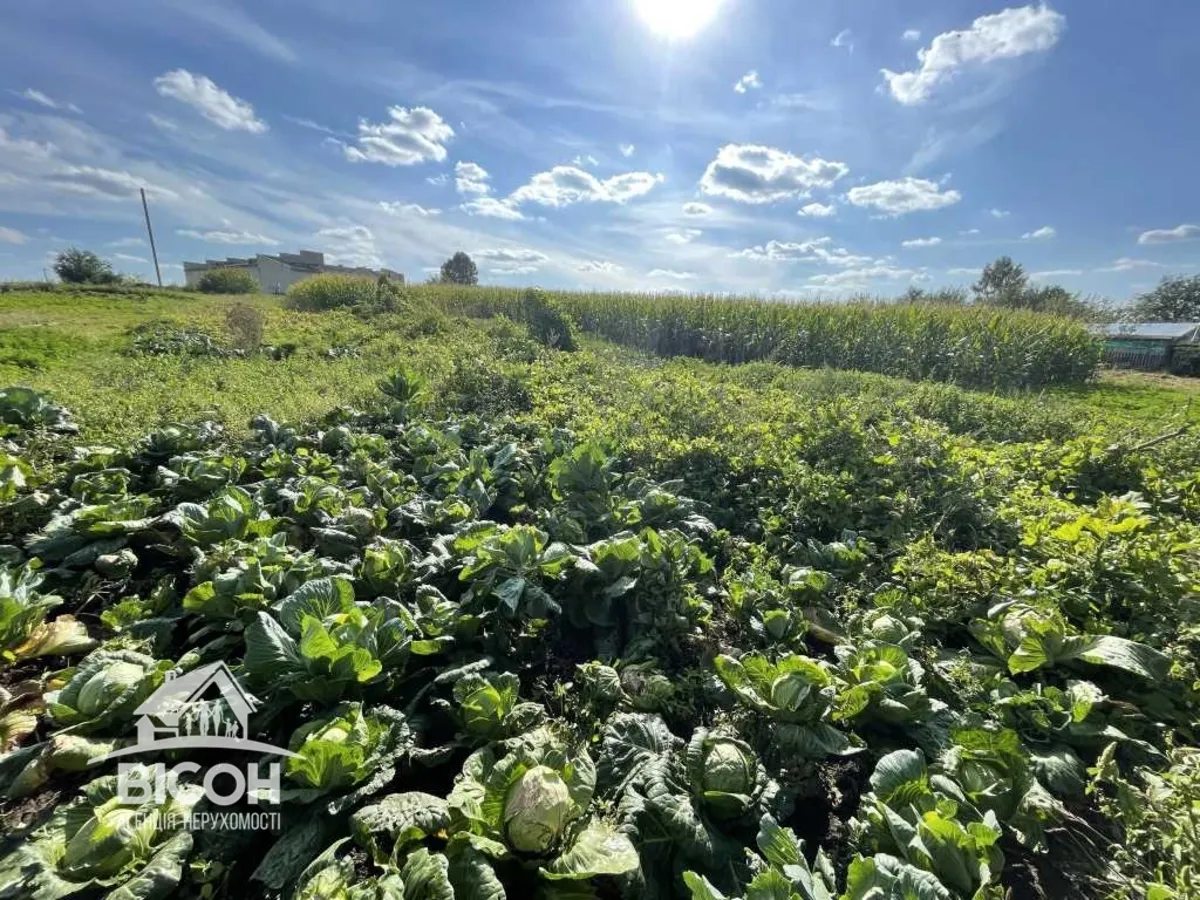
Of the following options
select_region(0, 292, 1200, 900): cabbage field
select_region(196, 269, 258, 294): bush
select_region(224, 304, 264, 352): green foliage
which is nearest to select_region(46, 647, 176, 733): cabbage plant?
select_region(0, 292, 1200, 900): cabbage field

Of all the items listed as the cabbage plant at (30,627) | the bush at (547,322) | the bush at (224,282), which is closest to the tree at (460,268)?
the bush at (224,282)

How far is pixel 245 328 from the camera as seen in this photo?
31.3ft

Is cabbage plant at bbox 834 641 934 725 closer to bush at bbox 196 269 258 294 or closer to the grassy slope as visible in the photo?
the grassy slope

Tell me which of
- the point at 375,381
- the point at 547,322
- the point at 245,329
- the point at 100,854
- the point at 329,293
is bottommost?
the point at 100,854

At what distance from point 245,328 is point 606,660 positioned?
403 inches

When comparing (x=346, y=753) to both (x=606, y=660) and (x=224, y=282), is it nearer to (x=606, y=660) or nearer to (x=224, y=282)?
(x=606, y=660)

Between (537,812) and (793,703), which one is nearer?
(537,812)

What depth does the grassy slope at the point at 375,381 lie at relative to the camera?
489 centimetres

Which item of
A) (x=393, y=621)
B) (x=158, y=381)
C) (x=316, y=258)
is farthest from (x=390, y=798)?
(x=316, y=258)

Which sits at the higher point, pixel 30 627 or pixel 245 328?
pixel 245 328

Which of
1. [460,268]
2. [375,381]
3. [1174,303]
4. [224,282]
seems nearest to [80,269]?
[224,282]

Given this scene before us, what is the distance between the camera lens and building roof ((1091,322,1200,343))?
47.2 feet

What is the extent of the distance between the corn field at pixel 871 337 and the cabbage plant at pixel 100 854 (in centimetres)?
1121

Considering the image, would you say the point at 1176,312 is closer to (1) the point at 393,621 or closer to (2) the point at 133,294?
(1) the point at 393,621
